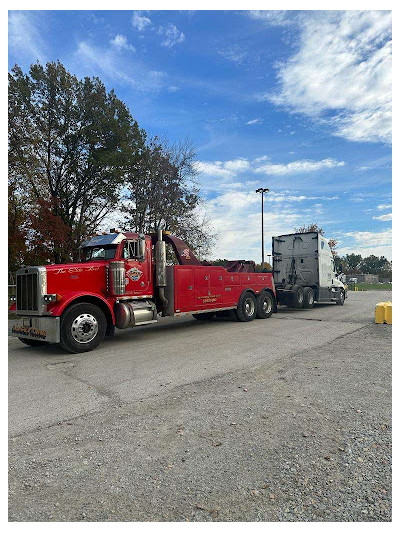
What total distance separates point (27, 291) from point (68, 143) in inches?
565

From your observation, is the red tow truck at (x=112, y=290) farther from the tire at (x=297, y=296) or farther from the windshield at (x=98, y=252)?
the tire at (x=297, y=296)

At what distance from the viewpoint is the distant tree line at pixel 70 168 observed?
17.2 meters

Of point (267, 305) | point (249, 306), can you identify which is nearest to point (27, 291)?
point (249, 306)

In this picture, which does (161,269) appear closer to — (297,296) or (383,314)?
(383,314)

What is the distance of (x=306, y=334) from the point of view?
980cm

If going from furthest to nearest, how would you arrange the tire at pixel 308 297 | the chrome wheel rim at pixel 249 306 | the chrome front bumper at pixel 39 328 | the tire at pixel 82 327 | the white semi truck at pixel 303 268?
the tire at pixel 308 297 < the white semi truck at pixel 303 268 < the chrome wheel rim at pixel 249 306 < the tire at pixel 82 327 < the chrome front bumper at pixel 39 328

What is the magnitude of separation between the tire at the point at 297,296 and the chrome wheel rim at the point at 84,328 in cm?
999

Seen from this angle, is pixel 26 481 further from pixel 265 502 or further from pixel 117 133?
pixel 117 133

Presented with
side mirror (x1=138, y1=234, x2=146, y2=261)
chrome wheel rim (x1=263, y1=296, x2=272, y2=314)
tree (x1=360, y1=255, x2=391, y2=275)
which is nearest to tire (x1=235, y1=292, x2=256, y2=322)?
chrome wheel rim (x1=263, y1=296, x2=272, y2=314)

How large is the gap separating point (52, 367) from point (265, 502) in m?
5.18

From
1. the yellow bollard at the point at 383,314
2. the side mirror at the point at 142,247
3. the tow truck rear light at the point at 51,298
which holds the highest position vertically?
the side mirror at the point at 142,247

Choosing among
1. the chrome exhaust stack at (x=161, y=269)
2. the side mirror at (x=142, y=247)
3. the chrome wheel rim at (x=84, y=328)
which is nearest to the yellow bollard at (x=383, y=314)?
the chrome exhaust stack at (x=161, y=269)

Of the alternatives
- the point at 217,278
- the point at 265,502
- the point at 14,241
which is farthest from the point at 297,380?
the point at 14,241

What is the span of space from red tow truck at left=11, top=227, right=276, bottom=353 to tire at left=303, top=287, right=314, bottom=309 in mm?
5424
